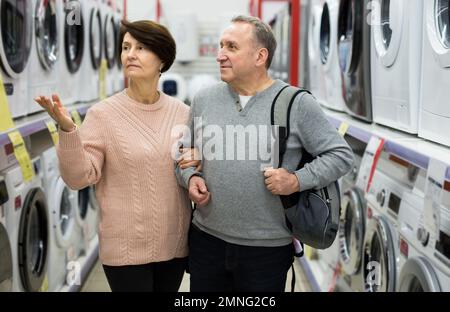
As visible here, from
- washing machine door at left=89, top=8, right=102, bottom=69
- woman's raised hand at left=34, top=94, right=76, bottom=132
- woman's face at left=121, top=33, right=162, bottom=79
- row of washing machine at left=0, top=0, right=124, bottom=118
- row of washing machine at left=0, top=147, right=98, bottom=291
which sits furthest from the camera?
washing machine door at left=89, top=8, right=102, bottom=69

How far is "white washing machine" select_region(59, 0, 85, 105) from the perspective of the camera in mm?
3215

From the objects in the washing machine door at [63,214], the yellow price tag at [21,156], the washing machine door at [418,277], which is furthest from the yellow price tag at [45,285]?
the washing machine door at [418,277]

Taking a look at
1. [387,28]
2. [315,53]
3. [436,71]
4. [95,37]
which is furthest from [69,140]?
[95,37]

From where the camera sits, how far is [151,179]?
1660 mm

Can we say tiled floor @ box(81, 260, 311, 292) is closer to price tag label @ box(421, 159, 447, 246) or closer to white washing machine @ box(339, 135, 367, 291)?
white washing machine @ box(339, 135, 367, 291)

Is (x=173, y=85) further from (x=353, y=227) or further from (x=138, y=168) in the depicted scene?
(x=138, y=168)

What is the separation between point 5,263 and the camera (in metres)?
2.05

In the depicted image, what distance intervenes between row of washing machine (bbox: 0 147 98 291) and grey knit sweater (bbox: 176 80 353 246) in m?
0.95

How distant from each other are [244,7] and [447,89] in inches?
282

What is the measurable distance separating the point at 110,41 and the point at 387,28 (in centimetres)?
304

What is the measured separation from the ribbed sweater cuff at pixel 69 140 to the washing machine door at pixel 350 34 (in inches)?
59.1

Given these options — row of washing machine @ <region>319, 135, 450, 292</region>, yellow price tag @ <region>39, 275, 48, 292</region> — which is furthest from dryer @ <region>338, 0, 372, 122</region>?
yellow price tag @ <region>39, 275, 48, 292</region>

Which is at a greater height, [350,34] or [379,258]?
[350,34]

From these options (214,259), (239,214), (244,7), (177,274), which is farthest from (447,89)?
(244,7)
